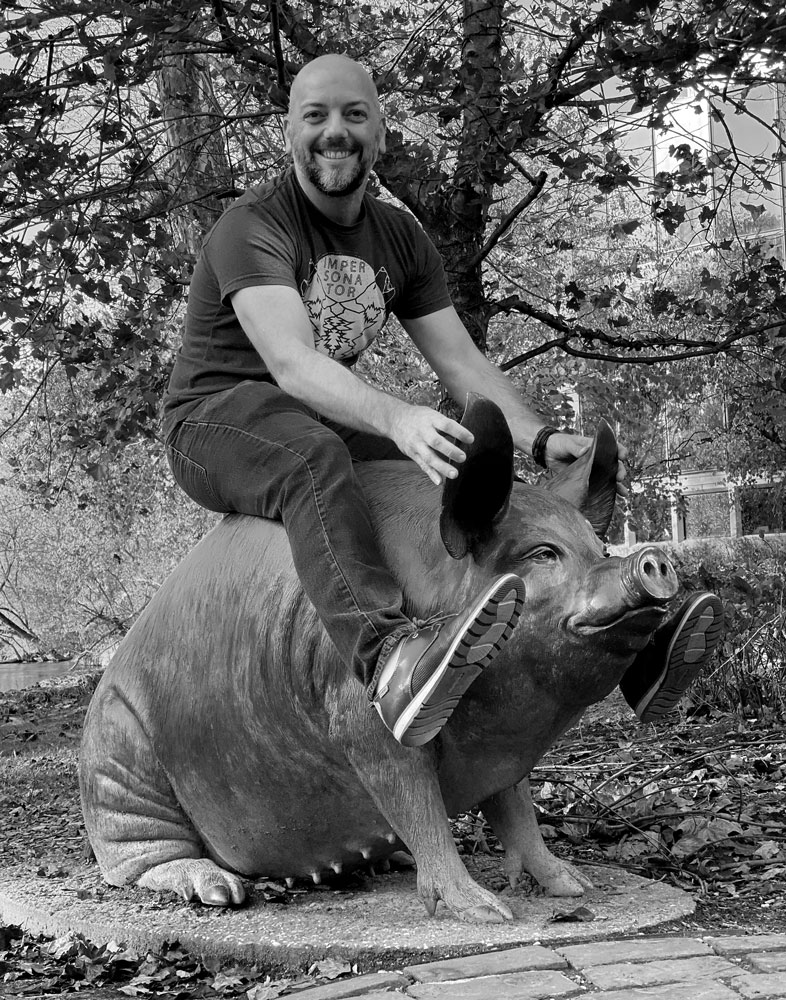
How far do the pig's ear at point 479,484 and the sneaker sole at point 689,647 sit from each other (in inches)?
21.9

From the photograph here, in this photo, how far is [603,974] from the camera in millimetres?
2674

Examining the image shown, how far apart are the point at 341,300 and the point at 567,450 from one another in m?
0.79

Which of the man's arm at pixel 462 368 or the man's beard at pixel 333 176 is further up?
the man's beard at pixel 333 176

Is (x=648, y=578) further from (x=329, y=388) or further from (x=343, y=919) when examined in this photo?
(x=343, y=919)

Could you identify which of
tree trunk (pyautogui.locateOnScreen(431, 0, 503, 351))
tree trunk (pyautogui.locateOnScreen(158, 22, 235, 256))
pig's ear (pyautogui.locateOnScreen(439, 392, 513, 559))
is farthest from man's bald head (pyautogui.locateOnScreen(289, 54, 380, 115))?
tree trunk (pyautogui.locateOnScreen(158, 22, 235, 256))

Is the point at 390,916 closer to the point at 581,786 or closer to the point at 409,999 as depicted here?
the point at 409,999

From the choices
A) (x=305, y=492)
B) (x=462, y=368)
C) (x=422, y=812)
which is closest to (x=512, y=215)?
(x=462, y=368)

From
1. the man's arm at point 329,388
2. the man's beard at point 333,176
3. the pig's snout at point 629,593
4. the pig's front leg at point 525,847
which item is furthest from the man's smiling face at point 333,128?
the pig's front leg at point 525,847

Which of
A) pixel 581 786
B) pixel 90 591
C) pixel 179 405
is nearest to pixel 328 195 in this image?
pixel 179 405

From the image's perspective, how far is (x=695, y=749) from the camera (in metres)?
5.88

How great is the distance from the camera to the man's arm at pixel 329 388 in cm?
281

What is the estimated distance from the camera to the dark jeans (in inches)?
117

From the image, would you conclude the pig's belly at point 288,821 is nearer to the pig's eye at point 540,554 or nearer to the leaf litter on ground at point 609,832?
the leaf litter on ground at point 609,832

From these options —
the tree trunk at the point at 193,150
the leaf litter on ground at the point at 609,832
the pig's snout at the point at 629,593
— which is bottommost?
the leaf litter on ground at the point at 609,832
